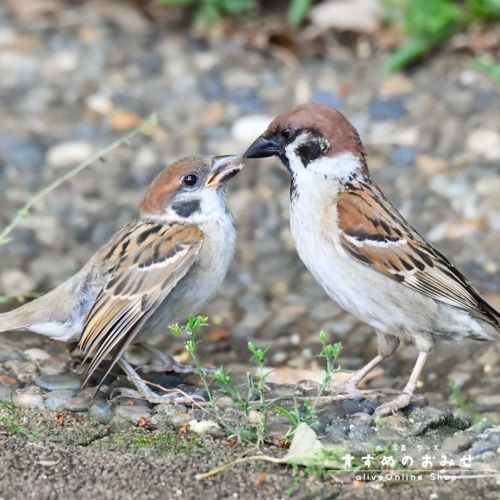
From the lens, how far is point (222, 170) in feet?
17.5

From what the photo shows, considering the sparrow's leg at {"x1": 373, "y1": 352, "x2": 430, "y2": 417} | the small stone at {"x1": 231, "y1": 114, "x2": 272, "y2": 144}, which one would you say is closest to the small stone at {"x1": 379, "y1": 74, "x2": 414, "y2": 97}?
the small stone at {"x1": 231, "y1": 114, "x2": 272, "y2": 144}

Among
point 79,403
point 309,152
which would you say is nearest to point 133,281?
point 79,403

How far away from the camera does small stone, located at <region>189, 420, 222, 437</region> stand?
4414mm

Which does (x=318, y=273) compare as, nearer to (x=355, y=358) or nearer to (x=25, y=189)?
(x=355, y=358)

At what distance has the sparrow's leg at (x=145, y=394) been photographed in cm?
477

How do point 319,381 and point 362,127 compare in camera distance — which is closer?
point 319,381

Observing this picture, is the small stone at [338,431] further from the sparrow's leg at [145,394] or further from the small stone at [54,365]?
the small stone at [54,365]

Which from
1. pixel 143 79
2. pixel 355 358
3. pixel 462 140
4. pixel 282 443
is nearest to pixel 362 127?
pixel 462 140

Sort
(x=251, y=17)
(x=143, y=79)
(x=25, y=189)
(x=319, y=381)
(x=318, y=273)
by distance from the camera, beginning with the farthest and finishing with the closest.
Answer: (x=251, y=17), (x=143, y=79), (x=25, y=189), (x=319, y=381), (x=318, y=273)

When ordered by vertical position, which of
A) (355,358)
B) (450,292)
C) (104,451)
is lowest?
(355,358)

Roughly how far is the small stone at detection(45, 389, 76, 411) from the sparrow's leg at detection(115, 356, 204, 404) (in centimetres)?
23

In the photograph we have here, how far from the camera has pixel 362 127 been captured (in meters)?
8.05

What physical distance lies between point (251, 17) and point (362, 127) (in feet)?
6.40

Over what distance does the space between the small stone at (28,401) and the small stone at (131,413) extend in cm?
31
